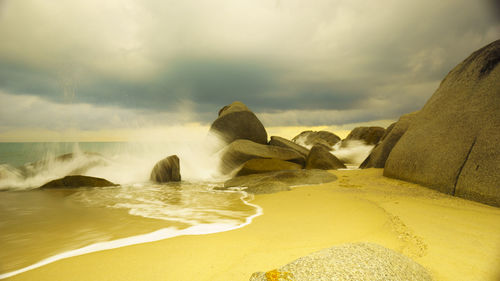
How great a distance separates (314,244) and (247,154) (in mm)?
6520

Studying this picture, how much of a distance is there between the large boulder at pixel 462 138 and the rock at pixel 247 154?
4.01 m

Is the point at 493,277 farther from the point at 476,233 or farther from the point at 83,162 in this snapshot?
the point at 83,162

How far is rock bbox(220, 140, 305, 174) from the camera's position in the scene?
8453mm

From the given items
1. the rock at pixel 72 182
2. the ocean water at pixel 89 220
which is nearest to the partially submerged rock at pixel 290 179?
the ocean water at pixel 89 220

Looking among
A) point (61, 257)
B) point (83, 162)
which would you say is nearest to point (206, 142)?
point (83, 162)

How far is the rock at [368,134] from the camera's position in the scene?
46.5 ft

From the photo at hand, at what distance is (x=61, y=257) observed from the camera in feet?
5.98

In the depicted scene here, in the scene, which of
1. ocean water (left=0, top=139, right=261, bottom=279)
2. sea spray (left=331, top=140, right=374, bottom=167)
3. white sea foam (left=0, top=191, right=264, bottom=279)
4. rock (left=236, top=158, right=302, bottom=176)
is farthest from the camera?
sea spray (left=331, top=140, right=374, bottom=167)

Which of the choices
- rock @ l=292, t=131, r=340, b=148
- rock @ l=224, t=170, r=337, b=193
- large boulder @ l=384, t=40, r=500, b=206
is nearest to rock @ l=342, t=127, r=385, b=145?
rock @ l=292, t=131, r=340, b=148

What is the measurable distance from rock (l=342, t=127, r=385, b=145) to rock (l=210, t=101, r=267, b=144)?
7.58 metres

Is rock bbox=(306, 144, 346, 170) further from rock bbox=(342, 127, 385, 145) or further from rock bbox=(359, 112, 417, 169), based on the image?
rock bbox=(342, 127, 385, 145)

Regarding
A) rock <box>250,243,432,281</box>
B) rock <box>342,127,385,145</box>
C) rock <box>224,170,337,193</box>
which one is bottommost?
rock <box>250,243,432,281</box>

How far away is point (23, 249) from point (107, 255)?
98 centimetres

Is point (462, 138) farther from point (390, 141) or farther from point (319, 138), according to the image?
point (319, 138)
